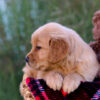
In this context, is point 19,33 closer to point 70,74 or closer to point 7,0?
point 7,0

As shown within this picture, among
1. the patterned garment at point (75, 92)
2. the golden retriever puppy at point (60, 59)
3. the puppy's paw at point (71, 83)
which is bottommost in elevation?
the patterned garment at point (75, 92)

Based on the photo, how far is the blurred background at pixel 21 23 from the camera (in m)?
3.20

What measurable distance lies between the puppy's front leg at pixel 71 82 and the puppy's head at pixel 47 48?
98mm

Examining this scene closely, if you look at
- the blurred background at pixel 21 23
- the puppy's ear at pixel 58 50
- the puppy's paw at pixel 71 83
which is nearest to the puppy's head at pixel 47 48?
the puppy's ear at pixel 58 50

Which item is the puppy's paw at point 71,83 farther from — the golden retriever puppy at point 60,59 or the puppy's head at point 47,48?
the puppy's head at point 47,48

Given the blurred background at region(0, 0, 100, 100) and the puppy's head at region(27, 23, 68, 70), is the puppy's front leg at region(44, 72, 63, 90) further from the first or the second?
the blurred background at region(0, 0, 100, 100)

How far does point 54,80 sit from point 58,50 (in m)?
0.14

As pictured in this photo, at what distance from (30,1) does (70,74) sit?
6.23 feet

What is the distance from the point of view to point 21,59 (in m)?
3.29

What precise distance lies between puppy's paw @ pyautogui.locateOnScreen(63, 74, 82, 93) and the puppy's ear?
0.10 metres

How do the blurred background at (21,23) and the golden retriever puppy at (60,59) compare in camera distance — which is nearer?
the golden retriever puppy at (60,59)

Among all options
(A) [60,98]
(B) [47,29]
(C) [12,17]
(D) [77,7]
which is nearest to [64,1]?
(D) [77,7]

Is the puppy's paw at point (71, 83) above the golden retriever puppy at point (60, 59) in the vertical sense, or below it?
below

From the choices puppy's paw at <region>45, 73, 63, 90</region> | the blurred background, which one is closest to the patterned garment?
puppy's paw at <region>45, 73, 63, 90</region>
